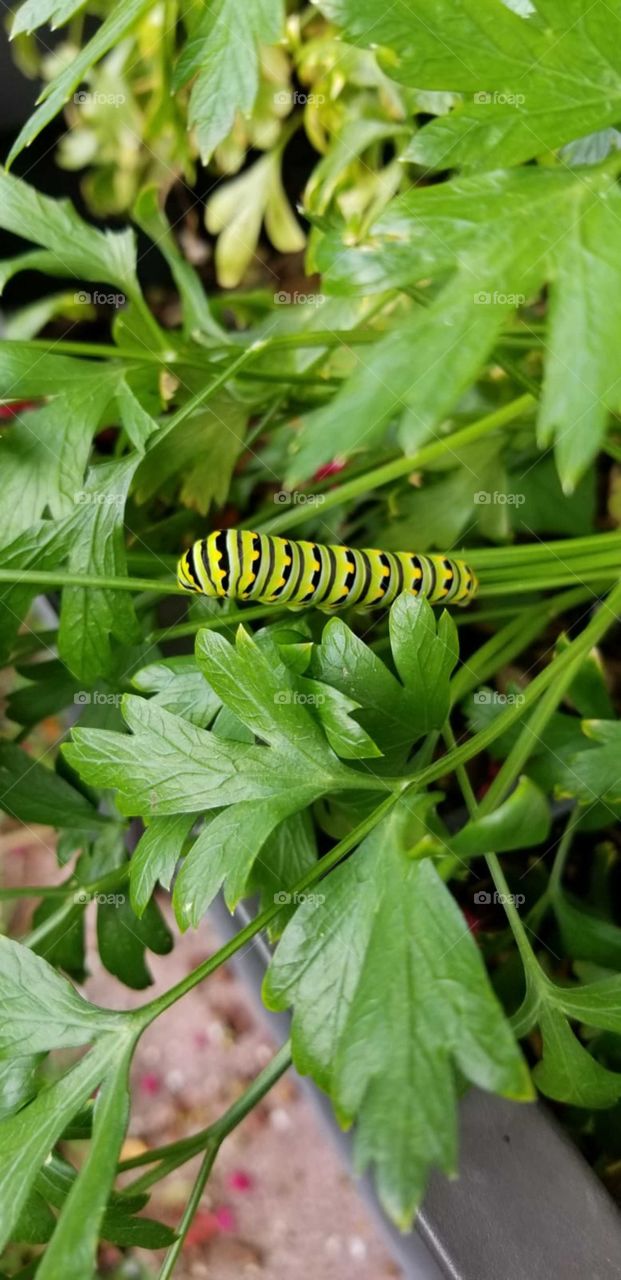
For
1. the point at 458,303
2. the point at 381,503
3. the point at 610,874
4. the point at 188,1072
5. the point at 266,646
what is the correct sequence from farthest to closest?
the point at 188,1072 < the point at 381,503 < the point at 610,874 < the point at 266,646 < the point at 458,303

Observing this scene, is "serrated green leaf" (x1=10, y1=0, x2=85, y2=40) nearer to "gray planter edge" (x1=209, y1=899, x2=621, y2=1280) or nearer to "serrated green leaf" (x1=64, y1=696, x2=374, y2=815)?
"serrated green leaf" (x1=64, y1=696, x2=374, y2=815)

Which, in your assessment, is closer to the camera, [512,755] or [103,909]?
[512,755]

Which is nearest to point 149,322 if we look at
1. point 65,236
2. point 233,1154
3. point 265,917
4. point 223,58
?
point 65,236

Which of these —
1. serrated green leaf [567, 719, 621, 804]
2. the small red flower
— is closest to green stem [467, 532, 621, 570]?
serrated green leaf [567, 719, 621, 804]

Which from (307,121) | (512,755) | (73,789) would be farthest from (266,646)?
(307,121)

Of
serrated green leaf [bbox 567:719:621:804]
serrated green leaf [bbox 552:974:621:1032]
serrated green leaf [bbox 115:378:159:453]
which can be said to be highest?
serrated green leaf [bbox 115:378:159:453]

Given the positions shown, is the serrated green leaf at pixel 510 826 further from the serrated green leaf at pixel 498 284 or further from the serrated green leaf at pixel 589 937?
the serrated green leaf at pixel 589 937

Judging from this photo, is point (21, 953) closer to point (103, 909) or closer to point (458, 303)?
point (103, 909)
